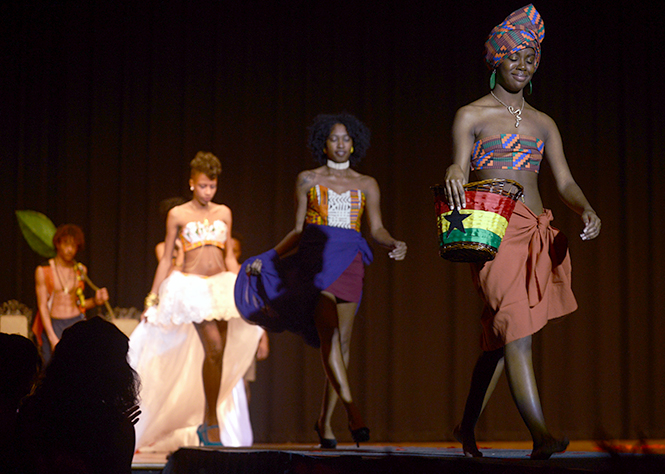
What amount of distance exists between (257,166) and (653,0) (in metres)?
4.56

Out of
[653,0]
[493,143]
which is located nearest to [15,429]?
[493,143]

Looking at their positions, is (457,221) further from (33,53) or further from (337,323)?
(33,53)

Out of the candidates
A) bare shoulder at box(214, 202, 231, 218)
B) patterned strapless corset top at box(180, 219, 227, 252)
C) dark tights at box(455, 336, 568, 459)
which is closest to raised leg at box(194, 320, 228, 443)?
patterned strapless corset top at box(180, 219, 227, 252)

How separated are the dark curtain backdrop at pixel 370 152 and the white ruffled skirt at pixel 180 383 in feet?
4.15

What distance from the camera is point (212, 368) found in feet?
16.2

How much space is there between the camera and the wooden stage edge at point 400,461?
45.1 inches

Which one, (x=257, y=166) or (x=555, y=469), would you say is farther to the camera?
(x=257, y=166)

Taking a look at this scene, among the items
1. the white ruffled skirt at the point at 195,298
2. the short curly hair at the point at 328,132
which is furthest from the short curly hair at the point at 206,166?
the short curly hair at the point at 328,132

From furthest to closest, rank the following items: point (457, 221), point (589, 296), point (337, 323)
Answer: point (589, 296) → point (337, 323) → point (457, 221)

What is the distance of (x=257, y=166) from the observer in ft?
23.7

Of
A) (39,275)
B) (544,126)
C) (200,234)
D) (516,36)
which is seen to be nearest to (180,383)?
(200,234)

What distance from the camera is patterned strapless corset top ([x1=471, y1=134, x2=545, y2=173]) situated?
283 centimetres

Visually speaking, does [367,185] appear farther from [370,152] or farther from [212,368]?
[370,152]

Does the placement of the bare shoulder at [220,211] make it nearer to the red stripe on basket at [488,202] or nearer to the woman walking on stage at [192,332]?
the woman walking on stage at [192,332]
